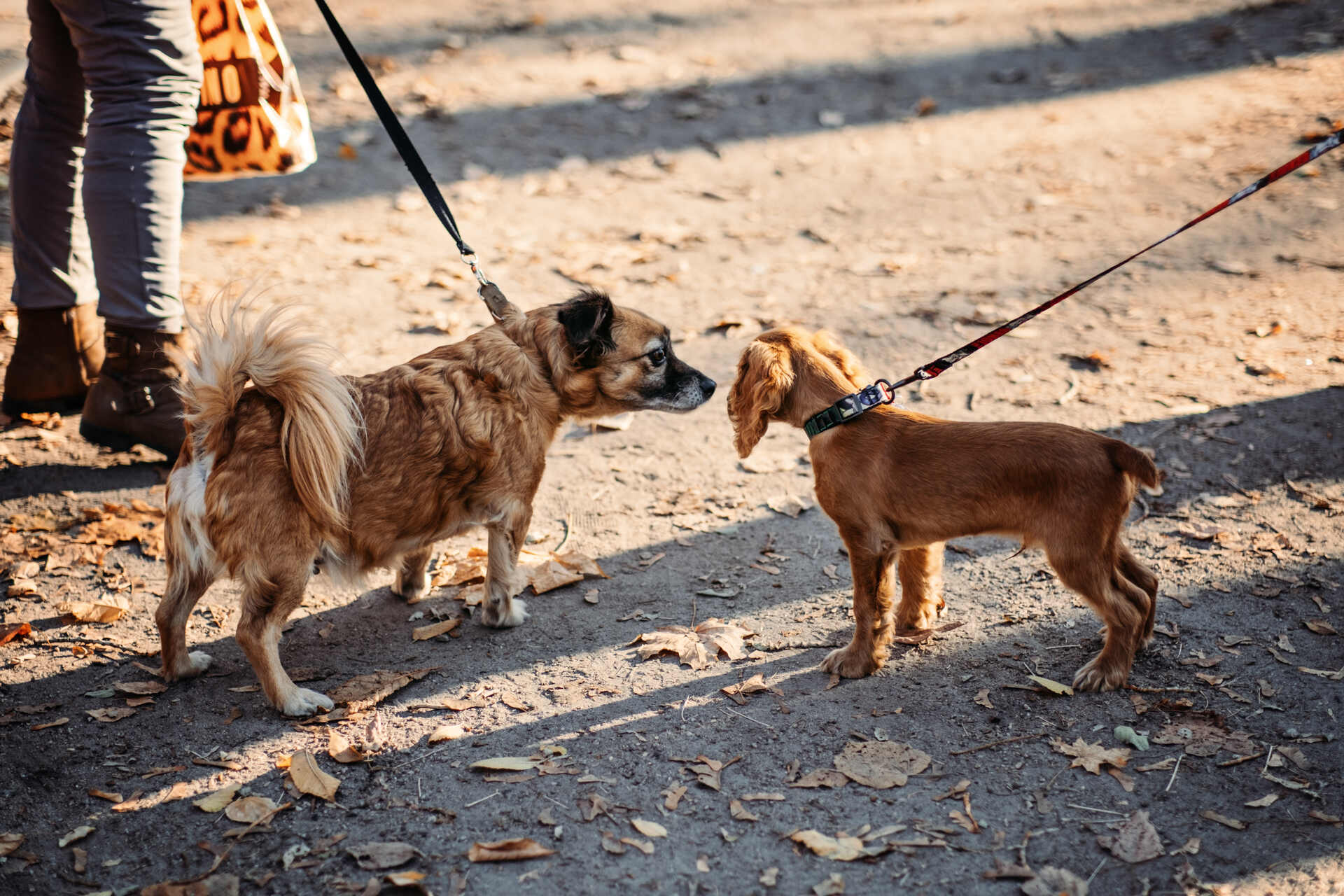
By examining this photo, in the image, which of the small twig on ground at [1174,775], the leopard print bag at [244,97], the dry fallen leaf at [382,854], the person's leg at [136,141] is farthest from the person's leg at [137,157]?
the small twig on ground at [1174,775]

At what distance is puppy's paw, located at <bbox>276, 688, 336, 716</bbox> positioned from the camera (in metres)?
3.81

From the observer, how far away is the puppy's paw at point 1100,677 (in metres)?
3.86

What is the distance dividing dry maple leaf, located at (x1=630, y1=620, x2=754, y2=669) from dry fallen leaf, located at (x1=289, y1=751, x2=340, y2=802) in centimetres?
135

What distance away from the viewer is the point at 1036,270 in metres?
7.64

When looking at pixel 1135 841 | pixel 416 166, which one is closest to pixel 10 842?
pixel 416 166

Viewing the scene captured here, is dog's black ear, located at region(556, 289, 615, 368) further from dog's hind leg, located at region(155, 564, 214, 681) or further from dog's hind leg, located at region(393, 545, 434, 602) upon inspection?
dog's hind leg, located at region(155, 564, 214, 681)

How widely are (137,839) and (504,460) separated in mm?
1876

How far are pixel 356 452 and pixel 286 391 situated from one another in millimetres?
349

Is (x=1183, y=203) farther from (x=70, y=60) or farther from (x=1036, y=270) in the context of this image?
(x=70, y=60)

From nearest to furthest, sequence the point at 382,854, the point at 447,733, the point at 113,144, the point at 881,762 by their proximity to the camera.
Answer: the point at 382,854 < the point at 881,762 < the point at 447,733 < the point at 113,144

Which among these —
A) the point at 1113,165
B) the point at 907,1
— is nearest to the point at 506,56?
the point at 907,1

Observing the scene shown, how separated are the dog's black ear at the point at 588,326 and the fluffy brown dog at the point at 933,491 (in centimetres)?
63

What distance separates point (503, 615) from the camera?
443 centimetres

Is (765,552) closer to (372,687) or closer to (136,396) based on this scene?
(372,687)
